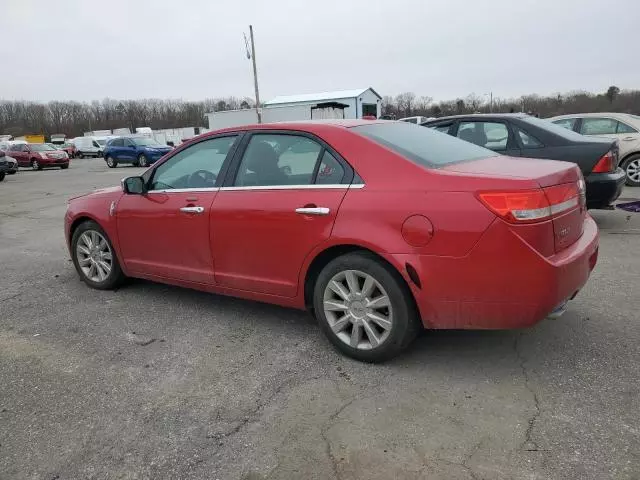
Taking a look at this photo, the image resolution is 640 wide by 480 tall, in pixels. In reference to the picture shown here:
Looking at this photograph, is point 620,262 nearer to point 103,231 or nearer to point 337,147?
point 337,147

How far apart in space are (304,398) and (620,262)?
409 centimetres

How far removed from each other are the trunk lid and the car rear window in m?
0.19

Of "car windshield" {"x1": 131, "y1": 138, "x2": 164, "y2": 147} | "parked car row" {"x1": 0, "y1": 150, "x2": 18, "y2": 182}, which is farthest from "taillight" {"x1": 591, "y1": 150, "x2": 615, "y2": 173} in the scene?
"car windshield" {"x1": 131, "y1": 138, "x2": 164, "y2": 147}

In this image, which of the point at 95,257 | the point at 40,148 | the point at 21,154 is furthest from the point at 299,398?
the point at 21,154

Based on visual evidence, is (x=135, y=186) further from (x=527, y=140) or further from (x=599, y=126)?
(x=599, y=126)

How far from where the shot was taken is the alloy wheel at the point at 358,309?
337 centimetres

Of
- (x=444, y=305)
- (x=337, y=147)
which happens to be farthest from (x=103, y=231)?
(x=444, y=305)

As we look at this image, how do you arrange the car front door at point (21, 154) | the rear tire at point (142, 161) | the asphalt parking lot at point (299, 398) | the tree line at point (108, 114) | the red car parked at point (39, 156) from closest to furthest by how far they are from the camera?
the asphalt parking lot at point (299, 398) → the rear tire at point (142, 161) → the red car parked at point (39, 156) → the car front door at point (21, 154) → the tree line at point (108, 114)

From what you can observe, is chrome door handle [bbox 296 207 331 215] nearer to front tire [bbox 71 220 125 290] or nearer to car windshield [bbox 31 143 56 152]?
front tire [bbox 71 220 125 290]

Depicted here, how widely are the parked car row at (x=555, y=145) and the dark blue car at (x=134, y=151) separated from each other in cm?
2362

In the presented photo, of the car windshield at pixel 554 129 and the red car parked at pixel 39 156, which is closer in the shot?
the car windshield at pixel 554 129

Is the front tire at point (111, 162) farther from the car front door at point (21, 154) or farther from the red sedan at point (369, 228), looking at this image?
the red sedan at point (369, 228)

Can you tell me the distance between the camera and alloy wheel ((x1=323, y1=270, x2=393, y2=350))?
337cm

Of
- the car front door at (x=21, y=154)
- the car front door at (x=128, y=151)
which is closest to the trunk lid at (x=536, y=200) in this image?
the car front door at (x=128, y=151)
